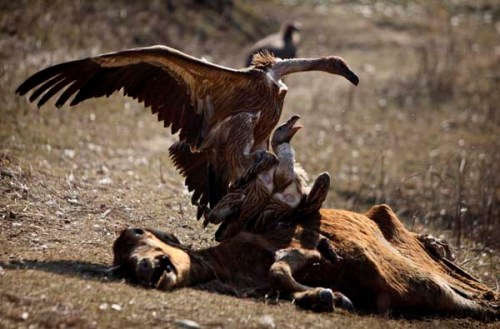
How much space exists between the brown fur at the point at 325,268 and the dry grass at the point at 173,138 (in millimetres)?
177

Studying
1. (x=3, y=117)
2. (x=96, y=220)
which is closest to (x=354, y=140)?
(x=3, y=117)

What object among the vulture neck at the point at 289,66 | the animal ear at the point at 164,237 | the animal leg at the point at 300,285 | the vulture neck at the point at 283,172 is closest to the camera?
the animal leg at the point at 300,285

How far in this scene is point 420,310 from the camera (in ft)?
21.4

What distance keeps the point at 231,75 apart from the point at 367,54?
12694mm

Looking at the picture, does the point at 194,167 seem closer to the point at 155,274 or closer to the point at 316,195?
the point at 316,195

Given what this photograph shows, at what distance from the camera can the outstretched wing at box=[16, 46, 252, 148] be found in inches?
267

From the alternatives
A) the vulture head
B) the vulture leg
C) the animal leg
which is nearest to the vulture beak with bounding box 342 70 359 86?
the vulture head

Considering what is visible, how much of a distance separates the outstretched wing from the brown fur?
1.21 metres

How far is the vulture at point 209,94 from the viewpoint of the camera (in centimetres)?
693

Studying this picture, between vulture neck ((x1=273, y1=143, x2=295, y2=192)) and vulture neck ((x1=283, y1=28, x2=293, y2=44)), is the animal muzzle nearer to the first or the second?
vulture neck ((x1=273, y1=143, x2=295, y2=192))

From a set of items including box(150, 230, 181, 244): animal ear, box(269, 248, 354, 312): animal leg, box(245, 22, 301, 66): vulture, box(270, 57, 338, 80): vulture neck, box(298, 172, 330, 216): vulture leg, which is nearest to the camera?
box(269, 248, 354, 312): animal leg

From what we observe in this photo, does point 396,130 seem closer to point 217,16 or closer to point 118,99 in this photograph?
point 118,99

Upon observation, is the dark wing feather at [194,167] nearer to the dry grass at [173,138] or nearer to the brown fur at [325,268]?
the dry grass at [173,138]

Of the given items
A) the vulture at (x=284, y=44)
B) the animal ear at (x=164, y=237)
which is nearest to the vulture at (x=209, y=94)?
the animal ear at (x=164, y=237)
